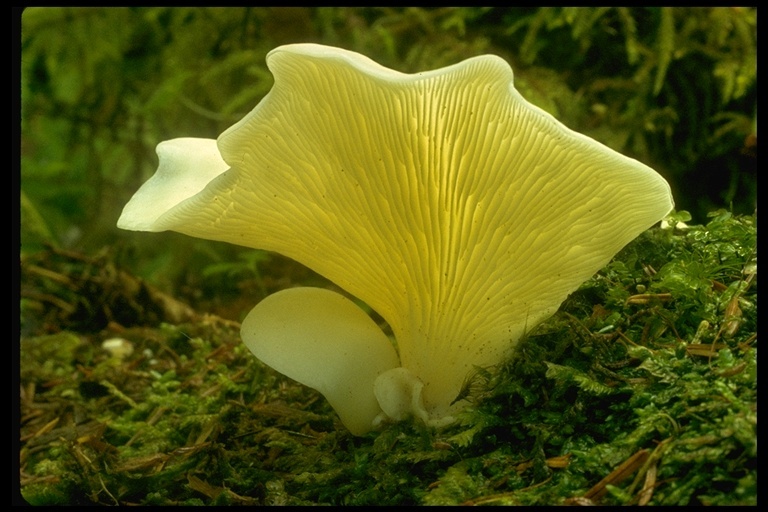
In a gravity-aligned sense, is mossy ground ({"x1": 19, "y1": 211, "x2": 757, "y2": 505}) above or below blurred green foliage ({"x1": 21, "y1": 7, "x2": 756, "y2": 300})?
below

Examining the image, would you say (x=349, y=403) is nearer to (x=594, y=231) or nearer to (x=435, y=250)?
(x=435, y=250)

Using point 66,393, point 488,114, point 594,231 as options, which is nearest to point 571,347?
point 594,231

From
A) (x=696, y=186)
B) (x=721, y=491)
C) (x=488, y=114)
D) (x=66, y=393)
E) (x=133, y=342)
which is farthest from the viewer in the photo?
(x=696, y=186)

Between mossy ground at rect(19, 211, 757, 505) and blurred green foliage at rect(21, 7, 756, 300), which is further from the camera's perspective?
blurred green foliage at rect(21, 7, 756, 300)

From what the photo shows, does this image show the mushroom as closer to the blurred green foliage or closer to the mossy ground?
the mossy ground

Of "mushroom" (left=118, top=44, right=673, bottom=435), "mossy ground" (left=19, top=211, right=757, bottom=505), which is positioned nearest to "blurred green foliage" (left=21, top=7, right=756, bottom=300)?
"mossy ground" (left=19, top=211, right=757, bottom=505)

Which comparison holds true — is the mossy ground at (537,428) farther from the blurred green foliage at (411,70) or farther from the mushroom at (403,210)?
the blurred green foliage at (411,70)

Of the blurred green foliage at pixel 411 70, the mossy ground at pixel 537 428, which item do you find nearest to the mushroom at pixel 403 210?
the mossy ground at pixel 537 428
